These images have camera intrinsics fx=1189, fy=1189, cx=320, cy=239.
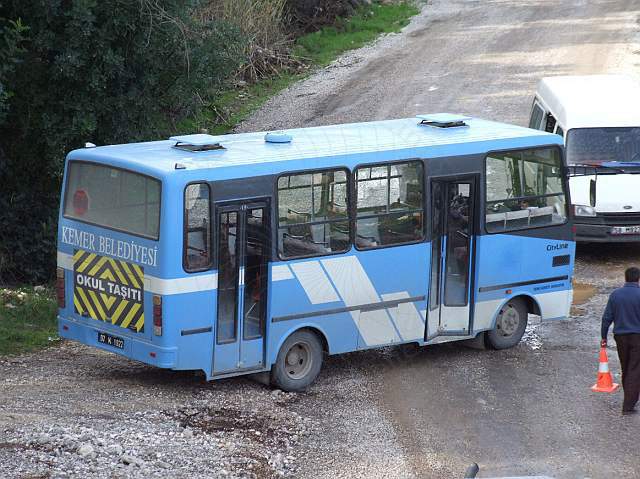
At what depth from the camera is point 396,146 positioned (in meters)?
13.8

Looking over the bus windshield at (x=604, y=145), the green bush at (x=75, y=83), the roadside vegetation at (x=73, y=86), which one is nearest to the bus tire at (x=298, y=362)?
the roadside vegetation at (x=73, y=86)

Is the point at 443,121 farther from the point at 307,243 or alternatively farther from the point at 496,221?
the point at 307,243

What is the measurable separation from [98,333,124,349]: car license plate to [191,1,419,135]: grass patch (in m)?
13.5

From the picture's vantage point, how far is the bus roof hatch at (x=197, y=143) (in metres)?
13.0

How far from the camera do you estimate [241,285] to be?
12.6 metres

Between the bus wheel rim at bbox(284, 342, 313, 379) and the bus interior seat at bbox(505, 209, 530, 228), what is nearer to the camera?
the bus wheel rim at bbox(284, 342, 313, 379)

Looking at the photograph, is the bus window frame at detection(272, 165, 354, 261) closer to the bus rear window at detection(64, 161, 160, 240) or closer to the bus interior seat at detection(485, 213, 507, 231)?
the bus rear window at detection(64, 161, 160, 240)

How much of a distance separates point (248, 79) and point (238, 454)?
22641mm

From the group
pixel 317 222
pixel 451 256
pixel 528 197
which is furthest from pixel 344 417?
pixel 528 197

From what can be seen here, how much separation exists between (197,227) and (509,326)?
4.78m

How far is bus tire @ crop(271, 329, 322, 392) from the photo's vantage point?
1312cm

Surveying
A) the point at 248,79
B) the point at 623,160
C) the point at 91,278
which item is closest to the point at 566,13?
the point at 248,79

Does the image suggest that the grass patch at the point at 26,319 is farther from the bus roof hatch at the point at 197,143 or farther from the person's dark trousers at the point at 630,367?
the person's dark trousers at the point at 630,367

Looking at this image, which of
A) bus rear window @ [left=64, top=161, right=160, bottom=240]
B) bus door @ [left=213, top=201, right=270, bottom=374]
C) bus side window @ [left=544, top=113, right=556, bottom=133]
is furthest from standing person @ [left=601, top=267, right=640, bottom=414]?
bus side window @ [left=544, top=113, right=556, bottom=133]
